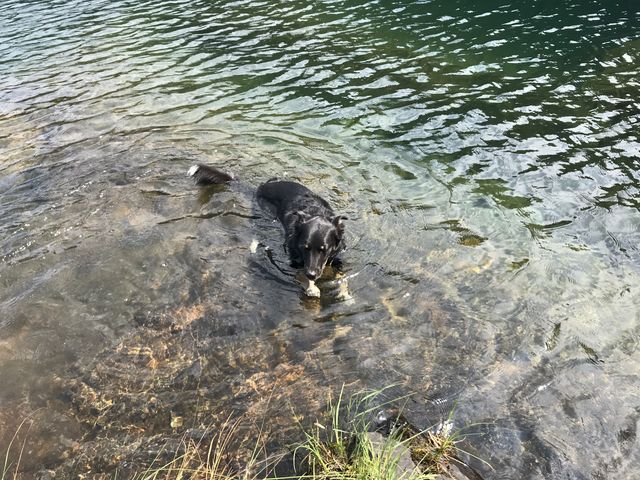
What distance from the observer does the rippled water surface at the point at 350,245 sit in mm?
4594

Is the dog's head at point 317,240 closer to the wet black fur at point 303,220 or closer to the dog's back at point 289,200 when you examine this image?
the wet black fur at point 303,220

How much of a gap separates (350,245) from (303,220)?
2.60 ft

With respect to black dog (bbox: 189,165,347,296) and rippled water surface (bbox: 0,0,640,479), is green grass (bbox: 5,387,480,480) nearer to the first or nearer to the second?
rippled water surface (bbox: 0,0,640,479)

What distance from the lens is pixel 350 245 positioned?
22.7 feet

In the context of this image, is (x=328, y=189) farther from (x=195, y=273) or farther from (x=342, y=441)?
(x=342, y=441)

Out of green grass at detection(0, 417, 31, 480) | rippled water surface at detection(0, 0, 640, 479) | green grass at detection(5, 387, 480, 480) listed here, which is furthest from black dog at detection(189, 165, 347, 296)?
green grass at detection(0, 417, 31, 480)

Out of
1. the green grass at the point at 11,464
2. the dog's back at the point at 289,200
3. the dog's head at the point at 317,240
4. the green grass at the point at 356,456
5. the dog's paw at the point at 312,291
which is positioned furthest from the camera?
the dog's back at the point at 289,200

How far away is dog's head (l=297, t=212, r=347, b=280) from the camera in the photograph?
20.0 feet

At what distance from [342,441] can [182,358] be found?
202 centimetres

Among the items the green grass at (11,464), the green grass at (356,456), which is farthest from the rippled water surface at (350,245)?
the green grass at (356,456)

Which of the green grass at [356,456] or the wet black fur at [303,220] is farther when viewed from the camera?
the wet black fur at [303,220]

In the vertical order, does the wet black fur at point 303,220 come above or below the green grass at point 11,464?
below

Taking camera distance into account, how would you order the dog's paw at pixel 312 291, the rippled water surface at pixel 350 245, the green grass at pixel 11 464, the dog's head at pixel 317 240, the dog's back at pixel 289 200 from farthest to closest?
the dog's back at pixel 289 200
the dog's head at pixel 317 240
the dog's paw at pixel 312 291
the rippled water surface at pixel 350 245
the green grass at pixel 11 464

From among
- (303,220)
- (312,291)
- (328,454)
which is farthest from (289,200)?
(328,454)
